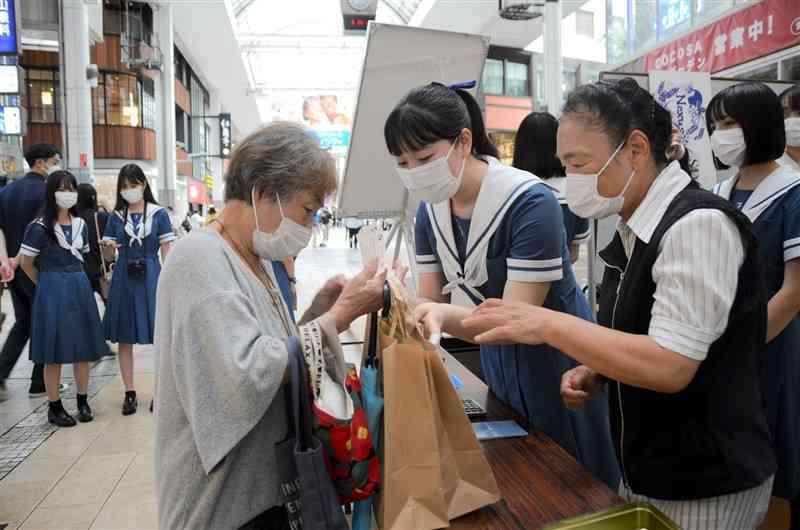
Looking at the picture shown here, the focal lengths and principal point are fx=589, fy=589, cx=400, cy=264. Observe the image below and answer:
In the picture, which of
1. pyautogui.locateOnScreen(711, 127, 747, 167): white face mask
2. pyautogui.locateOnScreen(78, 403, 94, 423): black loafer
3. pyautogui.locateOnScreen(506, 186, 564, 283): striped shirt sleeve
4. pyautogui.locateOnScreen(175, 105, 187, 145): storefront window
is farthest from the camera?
pyautogui.locateOnScreen(175, 105, 187, 145): storefront window

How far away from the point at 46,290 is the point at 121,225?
639 mm

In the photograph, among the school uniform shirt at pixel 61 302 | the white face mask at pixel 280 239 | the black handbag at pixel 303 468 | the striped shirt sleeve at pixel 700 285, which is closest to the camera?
the striped shirt sleeve at pixel 700 285

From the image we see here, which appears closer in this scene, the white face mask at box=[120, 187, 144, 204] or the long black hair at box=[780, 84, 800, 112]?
the long black hair at box=[780, 84, 800, 112]

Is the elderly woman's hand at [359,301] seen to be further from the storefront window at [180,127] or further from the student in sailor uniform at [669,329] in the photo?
the storefront window at [180,127]

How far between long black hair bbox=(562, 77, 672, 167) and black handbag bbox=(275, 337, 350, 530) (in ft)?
2.56

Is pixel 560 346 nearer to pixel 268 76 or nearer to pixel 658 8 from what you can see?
pixel 658 8

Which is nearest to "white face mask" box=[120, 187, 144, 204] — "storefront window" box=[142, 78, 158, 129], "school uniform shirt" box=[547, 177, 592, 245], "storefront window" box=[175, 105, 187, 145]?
"school uniform shirt" box=[547, 177, 592, 245]

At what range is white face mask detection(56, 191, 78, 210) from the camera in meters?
3.91

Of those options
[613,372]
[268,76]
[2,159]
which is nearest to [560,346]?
[613,372]

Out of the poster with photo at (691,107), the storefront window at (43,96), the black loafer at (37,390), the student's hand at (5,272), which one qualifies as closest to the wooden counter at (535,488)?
the poster with photo at (691,107)

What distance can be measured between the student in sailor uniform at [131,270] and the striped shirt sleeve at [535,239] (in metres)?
3.30

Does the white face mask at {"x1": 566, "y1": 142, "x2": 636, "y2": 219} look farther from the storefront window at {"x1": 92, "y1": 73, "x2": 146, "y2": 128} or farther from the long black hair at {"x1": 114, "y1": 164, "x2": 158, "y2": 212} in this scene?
the storefront window at {"x1": 92, "y1": 73, "x2": 146, "y2": 128}

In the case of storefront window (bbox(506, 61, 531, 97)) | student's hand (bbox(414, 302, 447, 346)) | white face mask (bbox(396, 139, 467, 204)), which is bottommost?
student's hand (bbox(414, 302, 447, 346))

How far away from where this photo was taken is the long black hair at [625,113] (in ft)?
4.03
